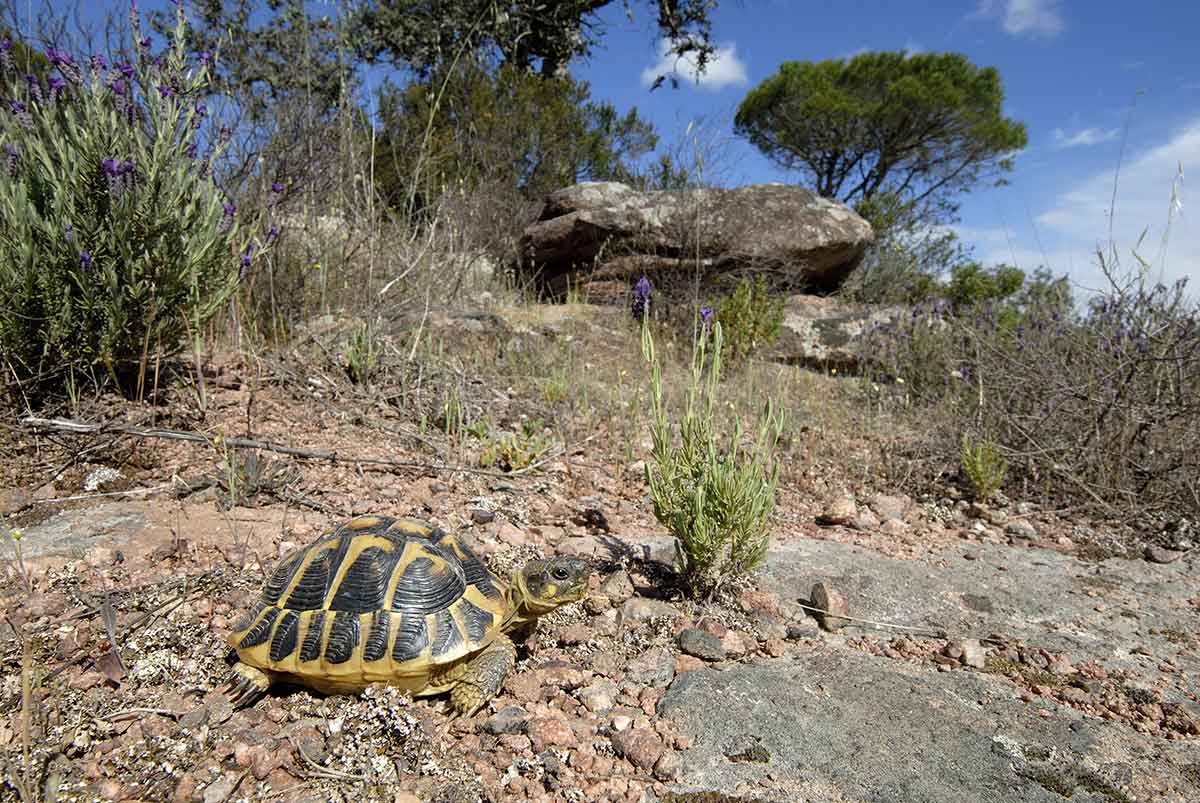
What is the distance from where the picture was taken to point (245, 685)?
1.67 meters

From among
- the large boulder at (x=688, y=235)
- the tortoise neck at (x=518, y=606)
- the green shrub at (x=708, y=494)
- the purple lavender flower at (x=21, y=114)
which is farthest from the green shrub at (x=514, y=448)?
the large boulder at (x=688, y=235)

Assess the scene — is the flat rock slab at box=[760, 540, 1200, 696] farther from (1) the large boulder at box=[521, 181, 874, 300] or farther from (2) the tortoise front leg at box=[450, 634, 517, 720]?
(1) the large boulder at box=[521, 181, 874, 300]

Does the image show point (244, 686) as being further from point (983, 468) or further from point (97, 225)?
point (983, 468)

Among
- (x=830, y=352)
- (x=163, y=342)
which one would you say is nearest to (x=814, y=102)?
(x=830, y=352)

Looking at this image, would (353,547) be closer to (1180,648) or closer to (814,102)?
(1180,648)

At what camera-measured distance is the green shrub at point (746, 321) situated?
6.81 metres

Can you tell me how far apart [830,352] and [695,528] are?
591 centimetres

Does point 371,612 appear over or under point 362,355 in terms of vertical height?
under

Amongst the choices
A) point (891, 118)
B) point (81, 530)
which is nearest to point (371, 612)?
point (81, 530)

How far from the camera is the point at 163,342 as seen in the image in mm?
3359

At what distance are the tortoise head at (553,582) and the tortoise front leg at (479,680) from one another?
0.54ft

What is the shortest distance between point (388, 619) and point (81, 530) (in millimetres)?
1499

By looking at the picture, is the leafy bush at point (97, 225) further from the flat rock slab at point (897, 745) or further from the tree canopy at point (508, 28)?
the tree canopy at point (508, 28)

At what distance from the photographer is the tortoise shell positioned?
1.63m
